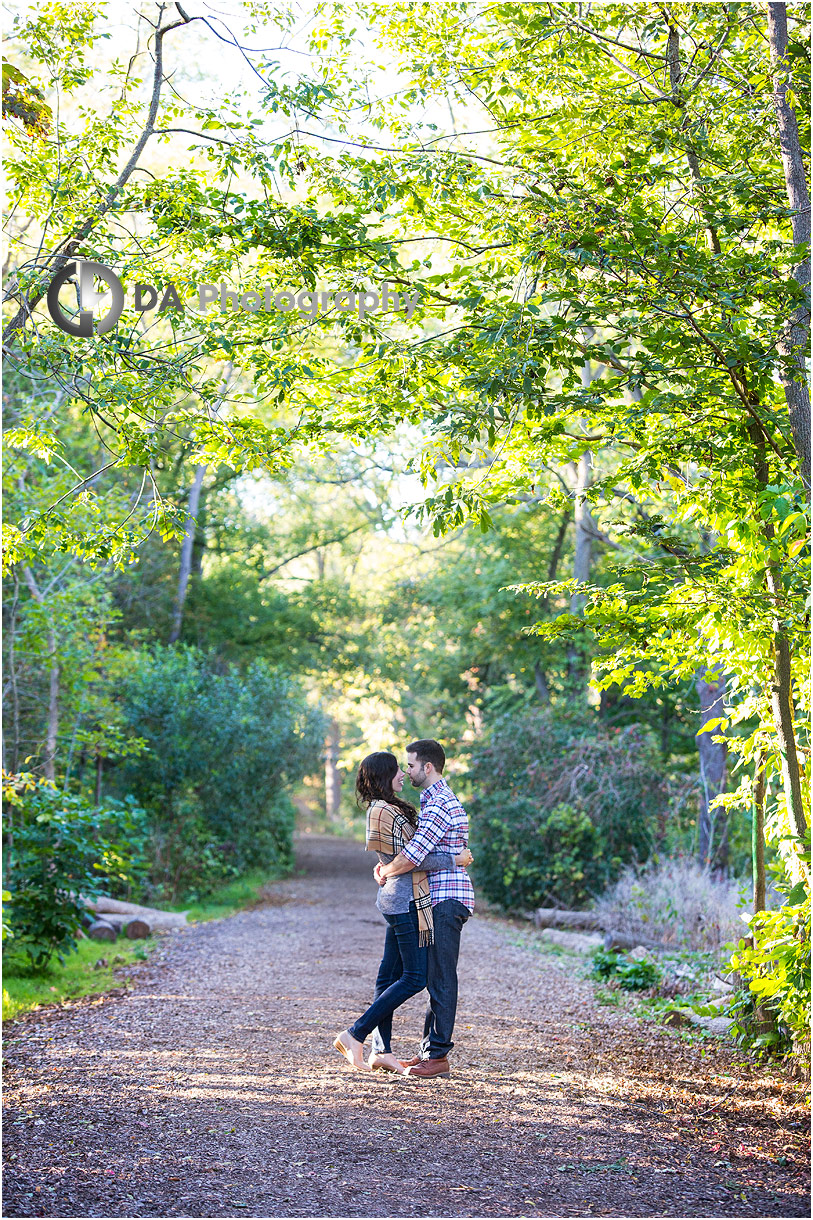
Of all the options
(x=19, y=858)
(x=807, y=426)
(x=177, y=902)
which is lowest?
(x=177, y=902)

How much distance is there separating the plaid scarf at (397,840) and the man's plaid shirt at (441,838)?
0.06 meters

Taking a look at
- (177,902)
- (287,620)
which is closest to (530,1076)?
(177,902)

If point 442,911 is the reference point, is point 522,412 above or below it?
above

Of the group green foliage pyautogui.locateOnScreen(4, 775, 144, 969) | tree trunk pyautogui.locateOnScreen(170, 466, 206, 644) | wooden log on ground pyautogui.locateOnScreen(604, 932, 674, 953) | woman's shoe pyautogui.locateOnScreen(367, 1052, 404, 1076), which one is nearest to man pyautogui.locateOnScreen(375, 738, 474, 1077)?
woman's shoe pyautogui.locateOnScreen(367, 1052, 404, 1076)

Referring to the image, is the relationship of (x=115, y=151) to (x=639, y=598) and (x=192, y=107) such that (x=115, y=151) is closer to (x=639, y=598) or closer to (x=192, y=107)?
(x=192, y=107)

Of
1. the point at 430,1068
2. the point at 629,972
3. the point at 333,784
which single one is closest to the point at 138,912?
the point at 629,972

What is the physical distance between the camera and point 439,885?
15.8 feet

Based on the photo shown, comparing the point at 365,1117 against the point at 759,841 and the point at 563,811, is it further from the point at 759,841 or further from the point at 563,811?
the point at 563,811

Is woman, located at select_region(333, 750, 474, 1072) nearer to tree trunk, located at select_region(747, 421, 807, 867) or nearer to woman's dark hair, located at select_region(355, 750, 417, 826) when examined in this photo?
woman's dark hair, located at select_region(355, 750, 417, 826)

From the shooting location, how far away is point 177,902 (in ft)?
43.2

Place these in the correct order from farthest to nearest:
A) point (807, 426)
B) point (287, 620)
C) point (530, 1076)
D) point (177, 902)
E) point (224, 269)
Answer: point (287, 620) → point (177, 902) → point (530, 1076) → point (224, 269) → point (807, 426)

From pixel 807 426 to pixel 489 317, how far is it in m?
1.60

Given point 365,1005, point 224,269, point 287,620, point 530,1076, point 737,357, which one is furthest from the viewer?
point 287,620

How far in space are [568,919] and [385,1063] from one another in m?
7.17
